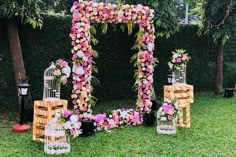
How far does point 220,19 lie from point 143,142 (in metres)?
4.76

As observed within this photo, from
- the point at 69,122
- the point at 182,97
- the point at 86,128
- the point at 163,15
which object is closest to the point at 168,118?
the point at 182,97

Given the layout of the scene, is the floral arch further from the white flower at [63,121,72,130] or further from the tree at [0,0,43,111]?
the tree at [0,0,43,111]

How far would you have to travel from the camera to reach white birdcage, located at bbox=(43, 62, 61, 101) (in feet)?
16.3

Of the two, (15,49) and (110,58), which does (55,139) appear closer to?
(15,49)

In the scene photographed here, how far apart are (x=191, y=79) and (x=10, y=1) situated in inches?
213

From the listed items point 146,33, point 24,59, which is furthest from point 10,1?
point 146,33

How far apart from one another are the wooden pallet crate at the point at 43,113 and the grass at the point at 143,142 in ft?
0.50

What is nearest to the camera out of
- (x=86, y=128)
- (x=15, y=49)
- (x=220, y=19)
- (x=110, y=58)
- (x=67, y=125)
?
(x=67, y=125)

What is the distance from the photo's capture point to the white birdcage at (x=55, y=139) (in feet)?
14.7

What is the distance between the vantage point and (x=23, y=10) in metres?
5.72

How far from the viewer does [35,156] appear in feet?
14.3

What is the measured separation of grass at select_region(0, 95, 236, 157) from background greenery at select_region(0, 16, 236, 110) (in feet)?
3.43

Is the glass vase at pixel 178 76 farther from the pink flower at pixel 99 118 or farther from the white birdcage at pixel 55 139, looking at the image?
the white birdcage at pixel 55 139

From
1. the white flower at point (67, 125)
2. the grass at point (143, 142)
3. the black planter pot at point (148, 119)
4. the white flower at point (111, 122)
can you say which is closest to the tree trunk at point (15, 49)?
the grass at point (143, 142)
